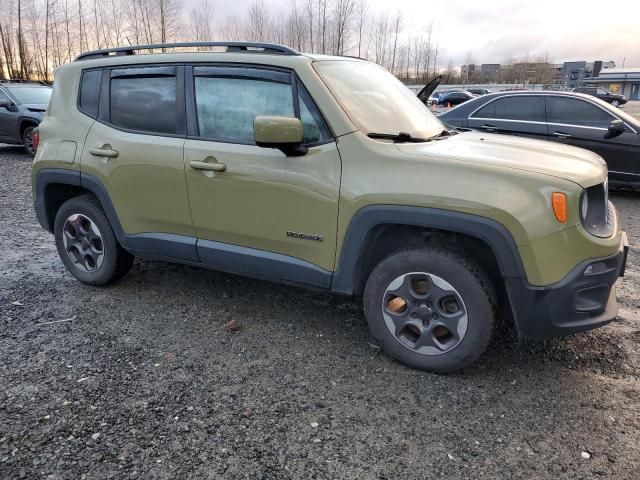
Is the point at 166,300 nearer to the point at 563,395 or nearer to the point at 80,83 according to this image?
the point at 80,83

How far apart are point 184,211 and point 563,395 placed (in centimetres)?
260

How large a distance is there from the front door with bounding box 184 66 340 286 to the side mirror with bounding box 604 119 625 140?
Answer: 5498mm

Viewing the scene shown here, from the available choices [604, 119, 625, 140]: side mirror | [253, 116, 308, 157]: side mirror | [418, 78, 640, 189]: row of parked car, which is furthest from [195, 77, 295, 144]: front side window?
[604, 119, 625, 140]: side mirror

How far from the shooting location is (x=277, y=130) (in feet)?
9.21

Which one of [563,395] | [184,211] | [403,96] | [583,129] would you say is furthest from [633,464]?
[583,129]

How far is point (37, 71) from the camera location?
34688 millimetres

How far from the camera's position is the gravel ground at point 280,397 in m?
2.28

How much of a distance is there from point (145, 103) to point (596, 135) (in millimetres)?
6140

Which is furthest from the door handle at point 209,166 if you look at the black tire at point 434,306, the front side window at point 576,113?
the front side window at point 576,113

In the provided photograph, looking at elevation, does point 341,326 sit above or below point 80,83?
below

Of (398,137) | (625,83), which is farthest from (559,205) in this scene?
(625,83)

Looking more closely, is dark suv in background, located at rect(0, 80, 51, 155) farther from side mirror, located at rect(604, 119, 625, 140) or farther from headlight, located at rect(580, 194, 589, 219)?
headlight, located at rect(580, 194, 589, 219)

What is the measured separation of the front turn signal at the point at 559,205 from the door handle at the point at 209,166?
1926mm

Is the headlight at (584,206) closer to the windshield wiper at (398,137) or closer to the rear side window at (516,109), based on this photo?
Answer: the windshield wiper at (398,137)
